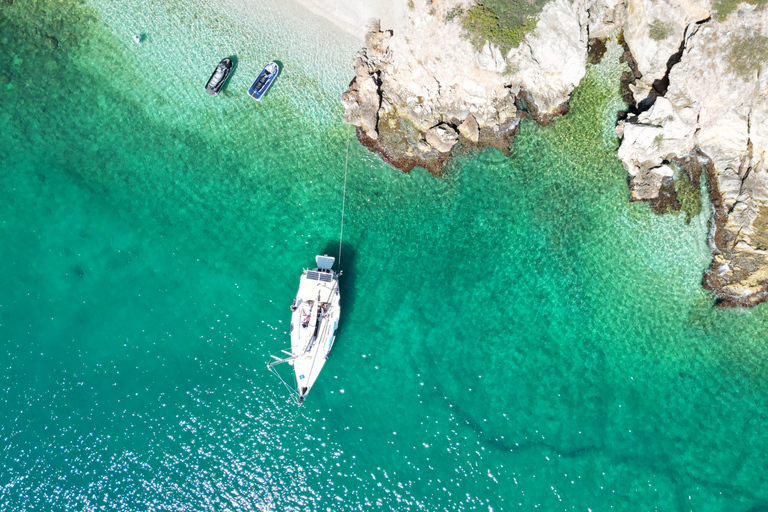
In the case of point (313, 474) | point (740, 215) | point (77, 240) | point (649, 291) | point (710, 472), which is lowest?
point (313, 474)

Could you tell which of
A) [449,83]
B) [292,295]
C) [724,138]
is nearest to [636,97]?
[724,138]

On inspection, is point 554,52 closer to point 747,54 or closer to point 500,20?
point 500,20

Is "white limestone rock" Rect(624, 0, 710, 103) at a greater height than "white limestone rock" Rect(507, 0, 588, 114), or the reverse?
"white limestone rock" Rect(624, 0, 710, 103)

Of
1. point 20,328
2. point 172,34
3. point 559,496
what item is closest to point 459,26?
point 172,34

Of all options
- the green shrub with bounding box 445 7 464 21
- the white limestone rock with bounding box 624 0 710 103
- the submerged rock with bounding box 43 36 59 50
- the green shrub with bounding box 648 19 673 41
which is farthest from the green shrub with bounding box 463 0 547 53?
the submerged rock with bounding box 43 36 59 50

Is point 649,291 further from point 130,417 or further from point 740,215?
point 130,417

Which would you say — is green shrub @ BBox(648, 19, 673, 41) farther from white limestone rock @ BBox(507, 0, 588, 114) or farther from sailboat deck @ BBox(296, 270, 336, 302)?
sailboat deck @ BBox(296, 270, 336, 302)

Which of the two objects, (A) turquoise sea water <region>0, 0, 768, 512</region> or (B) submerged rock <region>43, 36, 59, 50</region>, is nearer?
(A) turquoise sea water <region>0, 0, 768, 512</region>
